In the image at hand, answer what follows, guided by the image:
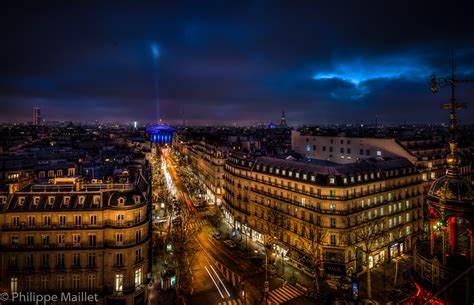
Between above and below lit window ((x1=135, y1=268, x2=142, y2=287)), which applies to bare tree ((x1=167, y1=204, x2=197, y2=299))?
below

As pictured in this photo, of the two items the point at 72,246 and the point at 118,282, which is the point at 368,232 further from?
the point at 72,246

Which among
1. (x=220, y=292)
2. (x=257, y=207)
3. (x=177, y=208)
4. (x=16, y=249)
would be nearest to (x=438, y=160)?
(x=257, y=207)

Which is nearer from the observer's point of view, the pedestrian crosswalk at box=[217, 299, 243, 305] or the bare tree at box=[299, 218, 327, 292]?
the pedestrian crosswalk at box=[217, 299, 243, 305]

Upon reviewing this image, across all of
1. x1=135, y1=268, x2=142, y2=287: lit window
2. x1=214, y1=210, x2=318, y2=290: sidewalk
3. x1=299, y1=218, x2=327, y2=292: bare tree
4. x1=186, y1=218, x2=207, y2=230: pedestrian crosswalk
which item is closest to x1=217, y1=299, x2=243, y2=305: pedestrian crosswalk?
x1=214, y1=210, x2=318, y2=290: sidewalk

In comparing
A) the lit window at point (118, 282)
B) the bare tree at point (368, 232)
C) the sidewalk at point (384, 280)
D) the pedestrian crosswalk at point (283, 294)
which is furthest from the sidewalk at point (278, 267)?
the lit window at point (118, 282)

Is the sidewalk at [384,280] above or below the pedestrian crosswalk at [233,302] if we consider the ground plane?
below

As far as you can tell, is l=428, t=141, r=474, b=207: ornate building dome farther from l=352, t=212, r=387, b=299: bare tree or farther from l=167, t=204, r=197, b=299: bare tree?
l=352, t=212, r=387, b=299: bare tree

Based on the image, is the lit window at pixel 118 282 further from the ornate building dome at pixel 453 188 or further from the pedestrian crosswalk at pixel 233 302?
the ornate building dome at pixel 453 188

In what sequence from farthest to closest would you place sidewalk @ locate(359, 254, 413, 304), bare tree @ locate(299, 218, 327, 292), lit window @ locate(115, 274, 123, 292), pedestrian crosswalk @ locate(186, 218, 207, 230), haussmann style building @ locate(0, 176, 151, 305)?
pedestrian crosswalk @ locate(186, 218, 207, 230)
bare tree @ locate(299, 218, 327, 292)
sidewalk @ locate(359, 254, 413, 304)
lit window @ locate(115, 274, 123, 292)
haussmann style building @ locate(0, 176, 151, 305)
